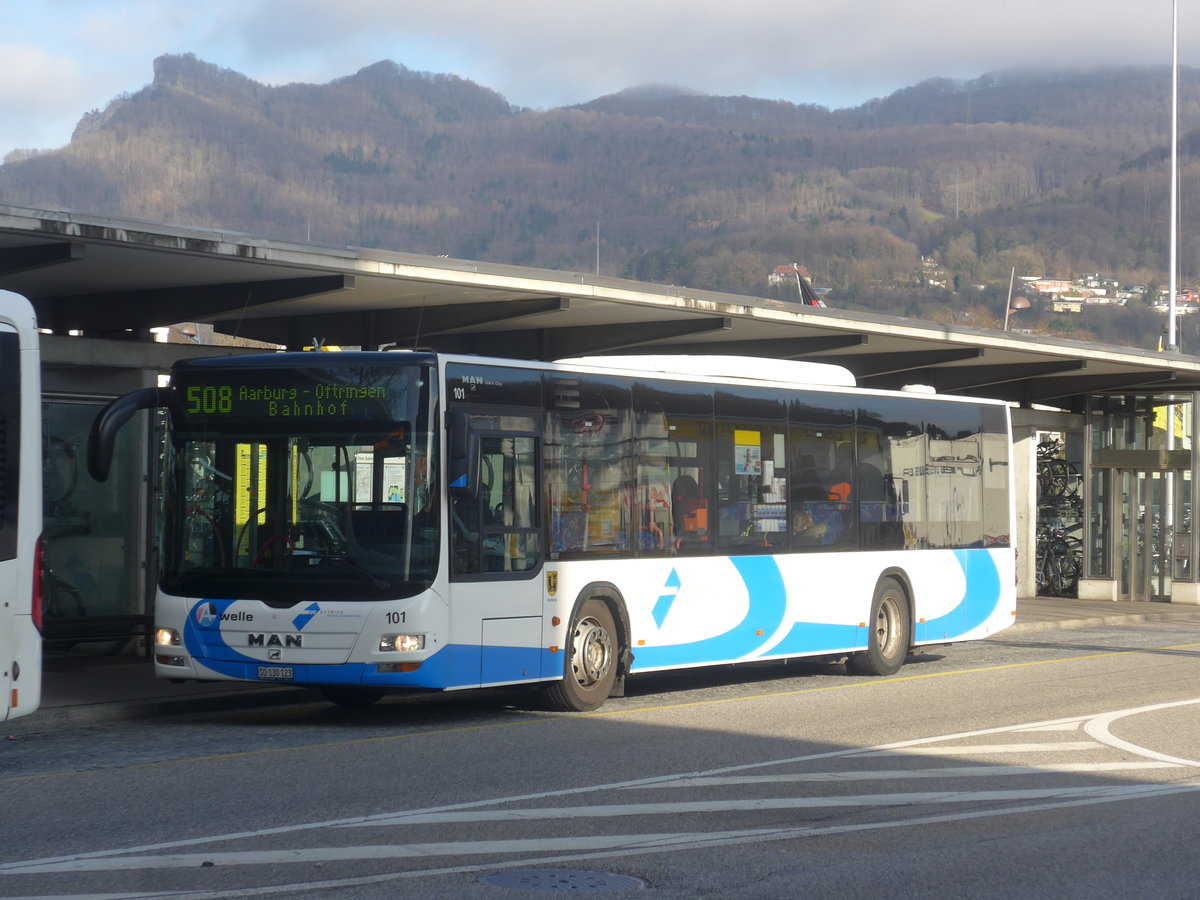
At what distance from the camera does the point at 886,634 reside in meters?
16.9

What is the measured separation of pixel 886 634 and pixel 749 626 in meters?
2.78

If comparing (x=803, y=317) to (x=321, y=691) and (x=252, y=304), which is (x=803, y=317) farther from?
(x=321, y=691)

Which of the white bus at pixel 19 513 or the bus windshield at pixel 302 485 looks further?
the bus windshield at pixel 302 485

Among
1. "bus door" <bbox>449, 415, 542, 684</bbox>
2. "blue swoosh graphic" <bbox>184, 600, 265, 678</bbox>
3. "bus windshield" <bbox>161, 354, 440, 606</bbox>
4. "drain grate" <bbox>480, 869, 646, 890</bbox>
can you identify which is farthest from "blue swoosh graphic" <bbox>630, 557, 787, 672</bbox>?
"drain grate" <bbox>480, 869, 646, 890</bbox>

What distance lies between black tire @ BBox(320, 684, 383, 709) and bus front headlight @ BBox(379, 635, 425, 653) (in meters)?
1.54

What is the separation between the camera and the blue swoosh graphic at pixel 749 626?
46.1 feet

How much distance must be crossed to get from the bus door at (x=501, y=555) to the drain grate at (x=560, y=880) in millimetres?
4859

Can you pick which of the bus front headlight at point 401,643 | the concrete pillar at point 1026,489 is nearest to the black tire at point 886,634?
the bus front headlight at point 401,643

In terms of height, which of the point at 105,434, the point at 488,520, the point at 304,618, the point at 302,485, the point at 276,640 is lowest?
the point at 276,640

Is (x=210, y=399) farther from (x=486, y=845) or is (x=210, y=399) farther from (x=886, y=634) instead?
(x=886, y=634)

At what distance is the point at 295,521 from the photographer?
464 inches

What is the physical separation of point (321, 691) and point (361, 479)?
2.78 metres

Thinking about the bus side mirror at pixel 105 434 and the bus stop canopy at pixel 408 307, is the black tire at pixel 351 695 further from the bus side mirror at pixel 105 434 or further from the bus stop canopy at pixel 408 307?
the bus stop canopy at pixel 408 307

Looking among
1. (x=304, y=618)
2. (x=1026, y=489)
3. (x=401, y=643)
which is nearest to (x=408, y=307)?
(x=304, y=618)
